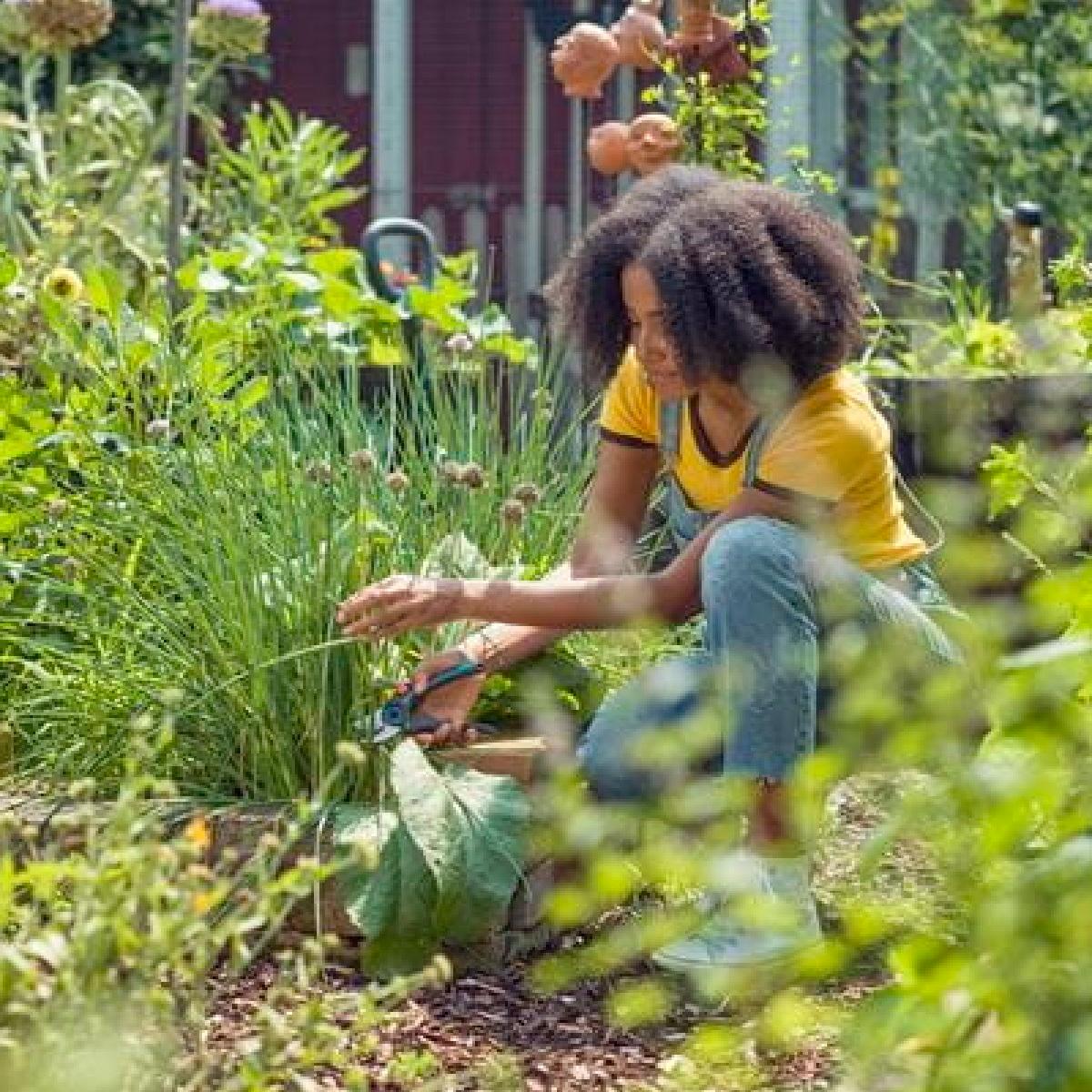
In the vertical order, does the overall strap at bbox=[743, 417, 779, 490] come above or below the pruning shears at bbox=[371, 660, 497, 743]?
above

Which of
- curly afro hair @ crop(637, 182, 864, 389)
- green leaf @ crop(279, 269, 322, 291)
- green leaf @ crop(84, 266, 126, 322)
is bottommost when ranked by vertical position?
green leaf @ crop(279, 269, 322, 291)

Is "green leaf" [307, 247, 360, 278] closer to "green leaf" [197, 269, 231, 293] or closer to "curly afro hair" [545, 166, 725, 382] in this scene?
"green leaf" [197, 269, 231, 293]

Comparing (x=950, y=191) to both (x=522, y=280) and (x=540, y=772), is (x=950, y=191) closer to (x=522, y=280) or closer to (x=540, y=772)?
(x=522, y=280)

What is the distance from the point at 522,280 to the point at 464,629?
624 cm

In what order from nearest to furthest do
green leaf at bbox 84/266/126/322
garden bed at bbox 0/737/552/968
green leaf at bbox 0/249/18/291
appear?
garden bed at bbox 0/737/552/968, green leaf at bbox 84/266/126/322, green leaf at bbox 0/249/18/291

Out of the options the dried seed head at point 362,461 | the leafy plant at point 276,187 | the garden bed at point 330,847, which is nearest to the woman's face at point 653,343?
the dried seed head at point 362,461

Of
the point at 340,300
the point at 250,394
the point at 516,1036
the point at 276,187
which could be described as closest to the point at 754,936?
the point at 516,1036

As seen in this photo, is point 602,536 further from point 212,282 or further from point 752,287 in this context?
point 212,282

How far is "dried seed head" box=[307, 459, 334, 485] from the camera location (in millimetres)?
3791

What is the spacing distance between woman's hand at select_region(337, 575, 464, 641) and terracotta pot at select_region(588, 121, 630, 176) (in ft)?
6.18

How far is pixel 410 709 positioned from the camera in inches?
142

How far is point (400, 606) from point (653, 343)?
502mm

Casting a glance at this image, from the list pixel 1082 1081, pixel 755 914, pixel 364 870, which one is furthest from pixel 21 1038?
pixel 364 870

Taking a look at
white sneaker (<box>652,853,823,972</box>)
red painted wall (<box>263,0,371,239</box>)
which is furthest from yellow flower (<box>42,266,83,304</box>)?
red painted wall (<box>263,0,371,239</box>)
